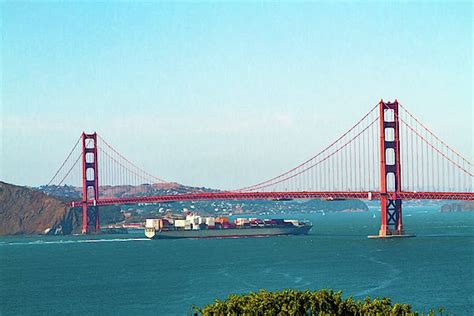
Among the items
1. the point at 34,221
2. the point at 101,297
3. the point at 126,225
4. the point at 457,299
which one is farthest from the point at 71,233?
the point at 457,299

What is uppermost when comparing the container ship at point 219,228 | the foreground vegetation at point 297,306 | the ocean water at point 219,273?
the foreground vegetation at point 297,306

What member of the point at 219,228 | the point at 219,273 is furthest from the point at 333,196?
the point at 219,273

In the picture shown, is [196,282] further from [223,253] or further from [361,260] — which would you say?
[223,253]

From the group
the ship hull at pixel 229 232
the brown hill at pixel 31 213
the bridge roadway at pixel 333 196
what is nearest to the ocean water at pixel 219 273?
the bridge roadway at pixel 333 196

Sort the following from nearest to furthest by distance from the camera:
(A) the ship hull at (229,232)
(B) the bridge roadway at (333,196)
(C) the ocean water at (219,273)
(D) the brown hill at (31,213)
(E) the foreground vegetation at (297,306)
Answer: (E) the foreground vegetation at (297,306), (C) the ocean water at (219,273), (B) the bridge roadway at (333,196), (A) the ship hull at (229,232), (D) the brown hill at (31,213)

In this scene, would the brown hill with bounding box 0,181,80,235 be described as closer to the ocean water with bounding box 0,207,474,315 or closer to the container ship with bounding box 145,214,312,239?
the container ship with bounding box 145,214,312,239

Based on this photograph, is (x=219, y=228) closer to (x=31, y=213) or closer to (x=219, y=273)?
(x=31, y=213)

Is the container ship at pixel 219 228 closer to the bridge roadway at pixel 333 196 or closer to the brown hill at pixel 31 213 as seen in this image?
the bridge roadway at pixel 333 196

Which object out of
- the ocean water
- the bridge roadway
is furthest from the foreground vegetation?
the bridge roadway

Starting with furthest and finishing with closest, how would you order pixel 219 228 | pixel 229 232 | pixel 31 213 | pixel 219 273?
pixel 31 213 → pixel 219 228 → pixel 229 232 → pixel 219 273
